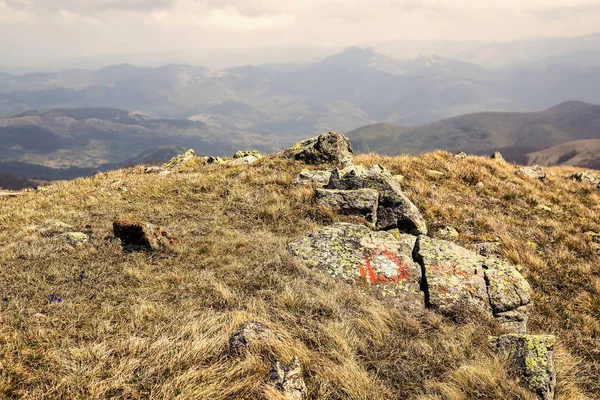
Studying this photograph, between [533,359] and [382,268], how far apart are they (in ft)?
11.9

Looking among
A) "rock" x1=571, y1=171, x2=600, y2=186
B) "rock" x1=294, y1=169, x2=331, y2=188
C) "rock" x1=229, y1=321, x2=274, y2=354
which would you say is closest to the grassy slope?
"rock" x1=229, y1=321, x2=274, y2=354

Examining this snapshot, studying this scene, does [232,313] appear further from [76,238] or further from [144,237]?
[76,238]

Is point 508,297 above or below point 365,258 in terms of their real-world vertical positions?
below

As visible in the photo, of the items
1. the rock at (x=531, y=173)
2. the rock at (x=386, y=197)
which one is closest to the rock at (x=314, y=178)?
the rock at (x=386, y=197)

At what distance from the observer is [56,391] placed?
4355 millimetres

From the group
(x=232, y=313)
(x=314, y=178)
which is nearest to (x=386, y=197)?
(x=314, y=178)

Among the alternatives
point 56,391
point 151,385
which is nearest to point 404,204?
point 151,385

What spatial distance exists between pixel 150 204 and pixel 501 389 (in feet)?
41.7

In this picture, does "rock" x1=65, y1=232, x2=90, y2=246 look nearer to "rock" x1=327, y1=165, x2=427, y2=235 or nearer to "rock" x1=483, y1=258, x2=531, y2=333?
"rock" x1=327, y1=165, x2=427, y2=235

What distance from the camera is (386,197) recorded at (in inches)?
492

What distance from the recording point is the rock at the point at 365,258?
789 centimetres

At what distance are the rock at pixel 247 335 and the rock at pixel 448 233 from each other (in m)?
8.49

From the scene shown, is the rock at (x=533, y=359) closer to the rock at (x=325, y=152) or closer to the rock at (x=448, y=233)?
the rock at (x=448, y=233)

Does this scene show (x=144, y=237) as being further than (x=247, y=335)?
Yes
